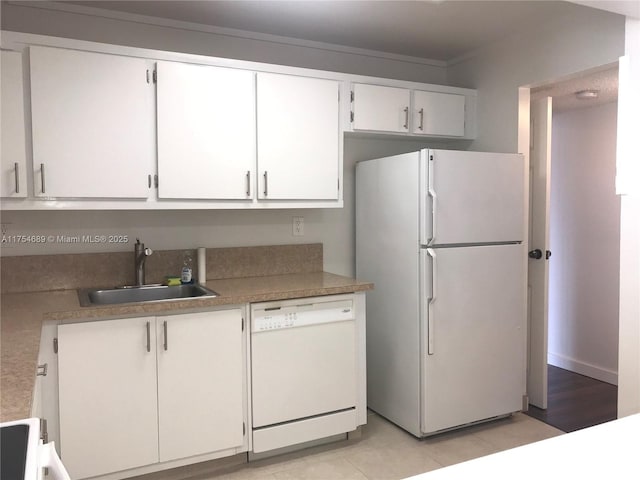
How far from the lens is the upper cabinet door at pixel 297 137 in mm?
2822

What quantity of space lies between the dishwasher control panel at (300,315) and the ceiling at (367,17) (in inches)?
64.5

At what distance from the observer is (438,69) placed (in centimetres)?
381

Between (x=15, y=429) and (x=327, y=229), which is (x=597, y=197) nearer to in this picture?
(x=327, y=229)

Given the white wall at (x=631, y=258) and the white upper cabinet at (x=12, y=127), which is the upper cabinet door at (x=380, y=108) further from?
the white upper cabinet at (x=12, y=127)

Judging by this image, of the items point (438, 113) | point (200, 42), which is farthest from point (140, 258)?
point (438, 113)

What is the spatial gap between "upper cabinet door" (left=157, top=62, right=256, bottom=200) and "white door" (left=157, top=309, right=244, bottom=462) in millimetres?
703

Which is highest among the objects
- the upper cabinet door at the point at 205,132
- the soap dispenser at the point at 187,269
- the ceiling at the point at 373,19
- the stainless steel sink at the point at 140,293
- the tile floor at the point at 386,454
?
the ceiling at the point at 373,19

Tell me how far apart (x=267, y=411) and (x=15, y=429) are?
1.69 m

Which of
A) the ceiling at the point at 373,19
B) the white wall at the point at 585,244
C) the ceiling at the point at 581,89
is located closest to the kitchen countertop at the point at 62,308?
the ceiling at the point at 373,19

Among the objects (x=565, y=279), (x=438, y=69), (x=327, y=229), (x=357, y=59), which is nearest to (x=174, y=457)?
(x=327, y=229)

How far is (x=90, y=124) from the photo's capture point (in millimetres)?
2430

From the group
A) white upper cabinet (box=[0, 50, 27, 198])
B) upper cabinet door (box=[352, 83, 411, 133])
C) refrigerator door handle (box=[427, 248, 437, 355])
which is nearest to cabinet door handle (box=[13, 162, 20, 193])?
white upper cabinet (box=[0, 50, 27, 198])

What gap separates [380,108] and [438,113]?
48cm

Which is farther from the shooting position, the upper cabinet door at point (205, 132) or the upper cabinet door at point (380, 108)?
the upper cabinet door at point (380, 108)
